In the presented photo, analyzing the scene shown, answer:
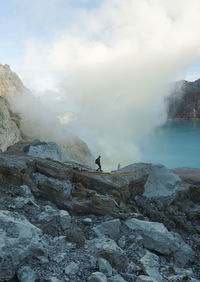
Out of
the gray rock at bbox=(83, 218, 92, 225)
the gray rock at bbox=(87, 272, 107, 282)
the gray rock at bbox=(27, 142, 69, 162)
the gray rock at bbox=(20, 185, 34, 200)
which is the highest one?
the gray rock at bbox=(27, 142, 69, 162)

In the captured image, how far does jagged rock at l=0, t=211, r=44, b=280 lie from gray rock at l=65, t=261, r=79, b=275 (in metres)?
0.81

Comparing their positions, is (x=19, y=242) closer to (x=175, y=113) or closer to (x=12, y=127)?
(x=12, y=127)

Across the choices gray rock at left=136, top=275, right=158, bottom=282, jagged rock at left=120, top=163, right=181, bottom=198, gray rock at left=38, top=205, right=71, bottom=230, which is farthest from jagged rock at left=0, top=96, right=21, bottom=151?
gray rock at left=136, top=275, right=158, bottom=282

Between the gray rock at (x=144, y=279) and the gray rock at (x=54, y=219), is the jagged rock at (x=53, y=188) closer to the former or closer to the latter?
the gray rock at (x=54, y=219)

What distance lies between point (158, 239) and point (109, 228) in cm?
204

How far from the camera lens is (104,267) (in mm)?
5883

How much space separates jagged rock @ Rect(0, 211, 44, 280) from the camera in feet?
16.5

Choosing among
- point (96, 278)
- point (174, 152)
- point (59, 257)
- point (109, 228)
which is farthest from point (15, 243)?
point (174, 152)

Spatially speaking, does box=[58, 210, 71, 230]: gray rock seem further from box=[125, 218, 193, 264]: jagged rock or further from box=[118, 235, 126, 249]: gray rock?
box=[125, 218, 193, 264]: jagged rock

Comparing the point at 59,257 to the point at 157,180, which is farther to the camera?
the point at 157,180

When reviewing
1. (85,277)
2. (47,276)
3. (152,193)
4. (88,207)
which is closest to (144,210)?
(152,193)

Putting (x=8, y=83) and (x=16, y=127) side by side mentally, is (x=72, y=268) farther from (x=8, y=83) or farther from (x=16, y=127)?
(x=8, y=83)

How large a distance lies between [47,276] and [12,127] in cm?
3782

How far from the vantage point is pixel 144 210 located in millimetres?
12023
